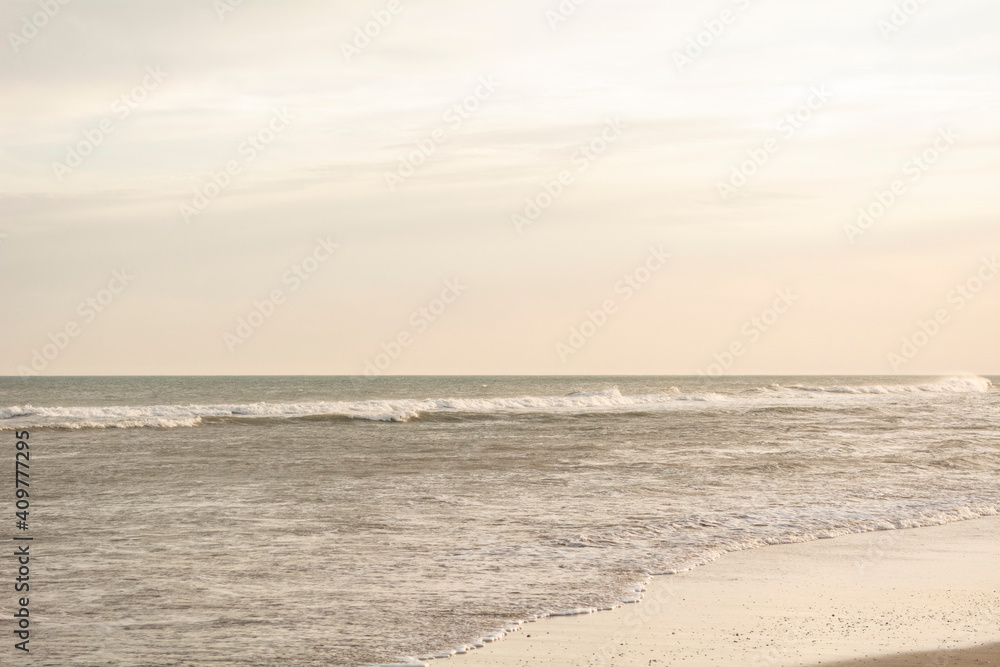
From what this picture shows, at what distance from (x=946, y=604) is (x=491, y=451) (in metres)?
16.6

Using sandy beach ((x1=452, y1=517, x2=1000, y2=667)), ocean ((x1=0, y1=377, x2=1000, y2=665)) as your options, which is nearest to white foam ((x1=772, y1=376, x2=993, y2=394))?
ocean ((x1=0, y1=377, x2=1000, y2=665))

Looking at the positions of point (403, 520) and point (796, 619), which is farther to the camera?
point (403, 520)

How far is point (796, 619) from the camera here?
27.1ft

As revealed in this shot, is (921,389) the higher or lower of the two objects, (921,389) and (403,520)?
the lower

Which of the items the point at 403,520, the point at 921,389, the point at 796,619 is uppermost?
the point at 796,619

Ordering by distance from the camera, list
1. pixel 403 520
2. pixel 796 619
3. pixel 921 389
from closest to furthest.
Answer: pixel 796 619 < pixel 403 520 < pixel 921 389

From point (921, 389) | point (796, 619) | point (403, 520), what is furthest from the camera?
point (921, 389)

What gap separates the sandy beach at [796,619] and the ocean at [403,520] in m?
0.52

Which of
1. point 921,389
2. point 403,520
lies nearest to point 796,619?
point 403,520

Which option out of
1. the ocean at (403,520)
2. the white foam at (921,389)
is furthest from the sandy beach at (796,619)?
the white foam at (921,389)

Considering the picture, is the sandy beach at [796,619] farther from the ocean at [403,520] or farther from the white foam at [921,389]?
the white foam at [921,389]

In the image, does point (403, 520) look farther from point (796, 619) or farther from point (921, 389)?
point (921, 389)

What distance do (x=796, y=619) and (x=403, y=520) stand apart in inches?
261

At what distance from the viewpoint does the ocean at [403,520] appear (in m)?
8.09
